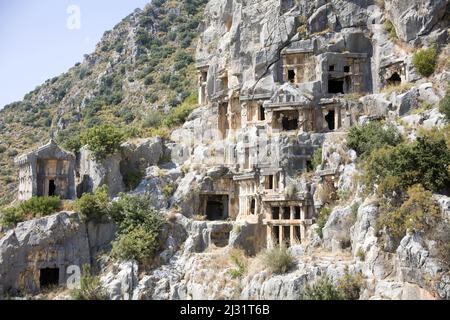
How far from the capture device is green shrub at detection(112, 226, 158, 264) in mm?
40250

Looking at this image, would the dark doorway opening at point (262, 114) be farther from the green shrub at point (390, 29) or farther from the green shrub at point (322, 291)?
the green shrub at point (322, 291)

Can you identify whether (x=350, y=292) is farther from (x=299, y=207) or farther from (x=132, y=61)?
(x=132, y=61)

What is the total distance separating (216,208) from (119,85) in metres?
48.3

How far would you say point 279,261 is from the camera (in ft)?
114

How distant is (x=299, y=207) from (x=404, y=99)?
10.4 metres

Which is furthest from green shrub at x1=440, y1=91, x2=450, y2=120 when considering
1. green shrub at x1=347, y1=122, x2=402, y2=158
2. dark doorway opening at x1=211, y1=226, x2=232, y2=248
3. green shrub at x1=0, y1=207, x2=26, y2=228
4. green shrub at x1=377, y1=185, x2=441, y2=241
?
green shrub at x1=0, y1=207, x2=26, y2=228

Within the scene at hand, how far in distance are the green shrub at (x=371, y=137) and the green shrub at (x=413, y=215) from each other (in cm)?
611

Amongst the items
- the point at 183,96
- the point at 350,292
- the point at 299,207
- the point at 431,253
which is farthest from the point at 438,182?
the point at 183,96

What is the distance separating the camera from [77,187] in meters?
47.0

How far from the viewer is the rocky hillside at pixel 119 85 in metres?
83.1

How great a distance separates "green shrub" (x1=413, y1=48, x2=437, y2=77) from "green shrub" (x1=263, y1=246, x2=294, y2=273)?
702 inches

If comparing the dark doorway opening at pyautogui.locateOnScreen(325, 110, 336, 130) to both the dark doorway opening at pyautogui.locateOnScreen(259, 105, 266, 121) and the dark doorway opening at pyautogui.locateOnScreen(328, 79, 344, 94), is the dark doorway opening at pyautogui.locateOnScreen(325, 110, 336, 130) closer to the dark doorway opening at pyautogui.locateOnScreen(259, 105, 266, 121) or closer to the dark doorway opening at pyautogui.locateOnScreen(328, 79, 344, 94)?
the dark doorway opening at pyautogui.locateOnScreen(328, 79, 344, 94)

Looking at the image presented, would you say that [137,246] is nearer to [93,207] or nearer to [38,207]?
[93,207]

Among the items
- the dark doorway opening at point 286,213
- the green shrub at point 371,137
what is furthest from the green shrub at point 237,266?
the green shrub at point 371,137
